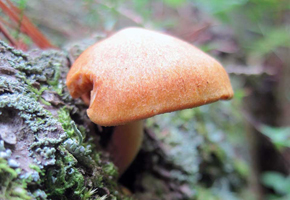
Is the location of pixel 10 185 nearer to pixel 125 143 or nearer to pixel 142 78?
pixel 142 78

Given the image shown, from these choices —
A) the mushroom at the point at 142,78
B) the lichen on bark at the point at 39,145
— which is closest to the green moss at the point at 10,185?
the lichen on bark at the point at 39,145

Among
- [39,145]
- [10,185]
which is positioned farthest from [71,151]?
[10,185]

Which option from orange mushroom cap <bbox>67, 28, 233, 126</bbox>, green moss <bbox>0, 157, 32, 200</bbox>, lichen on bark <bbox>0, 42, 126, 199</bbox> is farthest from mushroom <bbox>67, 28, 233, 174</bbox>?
green moss <bbox>0, 157, 32, 200</bbox>

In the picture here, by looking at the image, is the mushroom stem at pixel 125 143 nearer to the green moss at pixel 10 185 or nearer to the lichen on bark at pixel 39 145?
the lichen on bark at pixel 39 145

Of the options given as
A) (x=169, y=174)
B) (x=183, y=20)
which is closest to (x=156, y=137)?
(x=169, y=174)

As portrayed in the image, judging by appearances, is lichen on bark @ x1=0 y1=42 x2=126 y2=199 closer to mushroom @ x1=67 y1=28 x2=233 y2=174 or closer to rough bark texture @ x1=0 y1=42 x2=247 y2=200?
rough bark texture @ x1=0 y1=42 x2=247 y2=200

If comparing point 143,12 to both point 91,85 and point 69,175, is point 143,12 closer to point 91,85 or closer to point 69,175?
point 91,85
